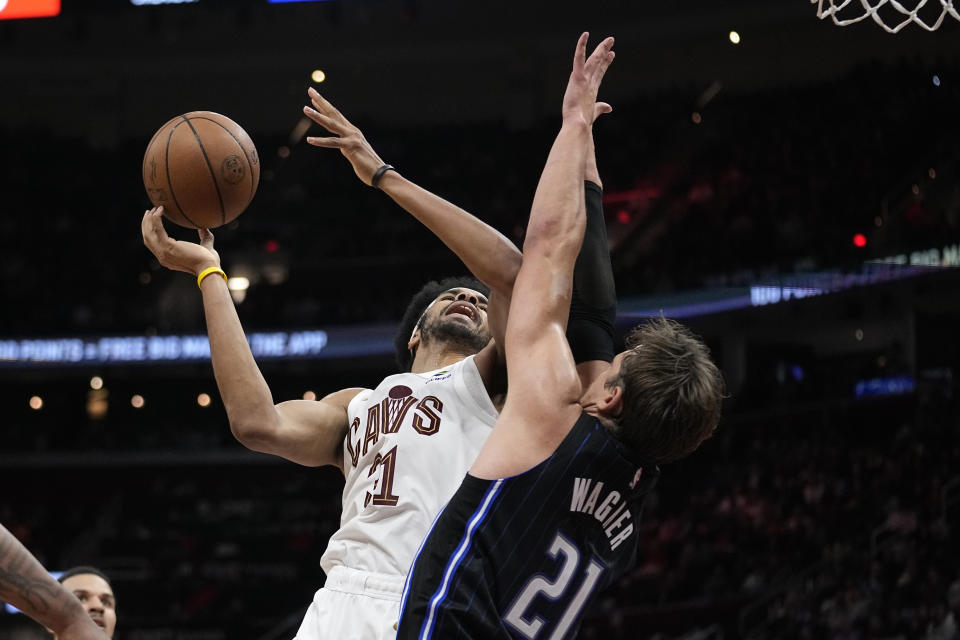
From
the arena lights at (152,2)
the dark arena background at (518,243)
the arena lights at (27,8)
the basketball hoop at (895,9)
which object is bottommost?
the dark arena background at (518,243)

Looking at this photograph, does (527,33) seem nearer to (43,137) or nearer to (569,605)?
(43,137)

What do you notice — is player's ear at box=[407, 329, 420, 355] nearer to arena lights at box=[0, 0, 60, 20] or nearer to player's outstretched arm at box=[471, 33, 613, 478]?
player's outstretched arm at box=[471, 33, 613, 478]

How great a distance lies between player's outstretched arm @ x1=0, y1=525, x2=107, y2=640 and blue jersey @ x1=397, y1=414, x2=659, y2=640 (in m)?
0.83

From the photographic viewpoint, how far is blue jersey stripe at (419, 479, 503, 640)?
7.22 ft

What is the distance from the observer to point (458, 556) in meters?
2.22

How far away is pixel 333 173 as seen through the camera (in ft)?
59.2

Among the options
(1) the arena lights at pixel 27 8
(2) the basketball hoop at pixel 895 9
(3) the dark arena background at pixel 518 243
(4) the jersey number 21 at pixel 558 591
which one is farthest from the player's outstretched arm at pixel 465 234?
(1) the arena lights at pixel 27 8

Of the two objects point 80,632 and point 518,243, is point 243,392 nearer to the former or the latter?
→ point 80,632

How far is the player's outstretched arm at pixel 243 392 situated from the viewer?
114 inches

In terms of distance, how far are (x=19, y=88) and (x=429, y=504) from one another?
60.3ft

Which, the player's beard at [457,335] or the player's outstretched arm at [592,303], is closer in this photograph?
the player's outstretched arm at [592,303]

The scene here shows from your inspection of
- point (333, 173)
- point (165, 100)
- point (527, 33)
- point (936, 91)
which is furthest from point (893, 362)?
point (165, 100)

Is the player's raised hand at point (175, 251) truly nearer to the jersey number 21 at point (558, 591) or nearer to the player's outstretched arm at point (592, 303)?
the player's outstretched arm at point (592, 303)

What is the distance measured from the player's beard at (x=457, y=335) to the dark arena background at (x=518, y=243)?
7430 mm
